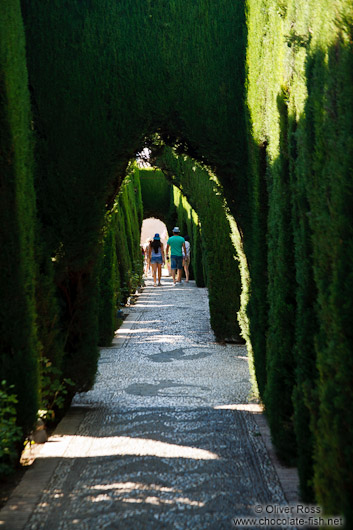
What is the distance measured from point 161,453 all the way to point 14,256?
74.6 inches

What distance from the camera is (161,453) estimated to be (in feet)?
16.3

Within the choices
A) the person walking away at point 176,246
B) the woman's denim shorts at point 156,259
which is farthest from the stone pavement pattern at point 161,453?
the woman's denim shorts at point 156,259

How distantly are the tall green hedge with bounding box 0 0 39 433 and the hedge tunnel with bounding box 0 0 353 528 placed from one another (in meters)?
0.01

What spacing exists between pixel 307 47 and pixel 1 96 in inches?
80.7

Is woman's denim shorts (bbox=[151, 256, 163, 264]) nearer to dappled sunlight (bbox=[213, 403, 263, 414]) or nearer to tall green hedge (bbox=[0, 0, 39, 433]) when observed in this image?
dappled sunlight (bbox=[213, 403, 263, 414])

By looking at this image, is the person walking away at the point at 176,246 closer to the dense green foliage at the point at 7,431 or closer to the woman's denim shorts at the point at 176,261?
the woman's denim shorts at the point at 176,261

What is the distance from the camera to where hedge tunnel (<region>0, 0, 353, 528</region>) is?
14.5ft

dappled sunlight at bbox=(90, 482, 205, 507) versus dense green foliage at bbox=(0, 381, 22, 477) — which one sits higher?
dense green foliage at bbox=(0, 381, 22, 477)

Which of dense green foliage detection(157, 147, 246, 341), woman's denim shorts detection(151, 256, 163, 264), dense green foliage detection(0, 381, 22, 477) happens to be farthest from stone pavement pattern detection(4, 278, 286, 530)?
woman's denim shorts detection(151, 256, 163, 264)

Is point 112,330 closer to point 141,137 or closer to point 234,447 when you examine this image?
point 141,137

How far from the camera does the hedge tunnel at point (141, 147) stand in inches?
174

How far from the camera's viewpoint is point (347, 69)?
2.79 m

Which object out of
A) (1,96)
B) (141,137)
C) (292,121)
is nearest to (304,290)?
(292,121)

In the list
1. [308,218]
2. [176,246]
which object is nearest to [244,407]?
[308,218]
